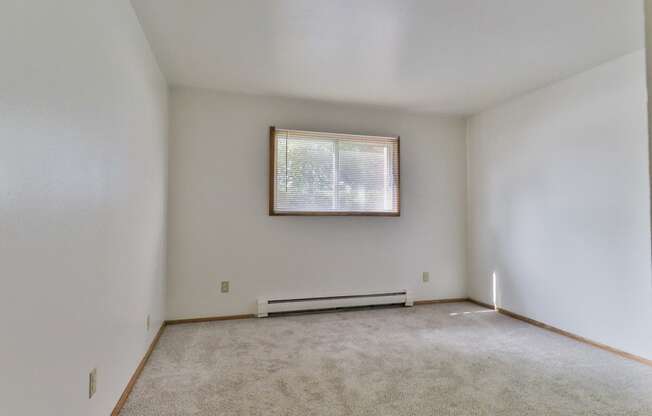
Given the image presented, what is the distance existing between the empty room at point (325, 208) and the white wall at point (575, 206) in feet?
0.06

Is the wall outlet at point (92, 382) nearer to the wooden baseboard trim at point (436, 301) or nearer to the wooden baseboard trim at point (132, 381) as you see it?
the wooden baseboard trim at point (132, 381)

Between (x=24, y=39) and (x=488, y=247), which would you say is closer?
(x=24, y=39)

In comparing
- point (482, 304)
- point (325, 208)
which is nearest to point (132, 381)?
point (325, 208)

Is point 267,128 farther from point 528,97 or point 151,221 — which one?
point 528,97

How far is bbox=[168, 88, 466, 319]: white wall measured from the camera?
11.4 feet

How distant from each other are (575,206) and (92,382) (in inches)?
145

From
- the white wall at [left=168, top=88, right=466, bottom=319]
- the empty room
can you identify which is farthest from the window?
the white wall at [left=168, top=88, right=466, bottom=319]

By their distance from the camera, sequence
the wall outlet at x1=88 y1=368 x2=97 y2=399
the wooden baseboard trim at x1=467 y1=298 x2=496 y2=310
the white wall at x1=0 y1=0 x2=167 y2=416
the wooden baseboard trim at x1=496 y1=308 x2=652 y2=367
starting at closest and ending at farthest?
1. the white wall at x1=0 y1=0 x2=167 y2=416
2. the wall outlet at x1=88 y1=368 x2=97 y2=399
3. the wooden baseboard trim at x1=496 y1=308 x2=652 y2=367
4. the wooden baseboard trim at x1=467 y1=298 x2=496 y2=310

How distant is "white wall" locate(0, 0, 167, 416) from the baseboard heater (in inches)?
58.8

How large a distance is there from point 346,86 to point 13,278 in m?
3.02

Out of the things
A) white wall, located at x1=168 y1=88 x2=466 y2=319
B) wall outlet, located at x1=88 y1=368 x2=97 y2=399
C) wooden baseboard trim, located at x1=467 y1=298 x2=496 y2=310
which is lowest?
wooden baseboard trim, located at x1=467 y1=298 x2=496 y2=310

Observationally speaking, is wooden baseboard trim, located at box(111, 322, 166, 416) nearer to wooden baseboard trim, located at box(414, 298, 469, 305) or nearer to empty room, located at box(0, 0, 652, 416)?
empty room, located at box(0, 0, 652, 416)

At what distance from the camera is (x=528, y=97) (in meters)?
3.55

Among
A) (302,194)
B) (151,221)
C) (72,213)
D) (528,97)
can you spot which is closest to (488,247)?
(528,97)
